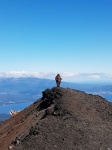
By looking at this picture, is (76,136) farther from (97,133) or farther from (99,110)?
(99,110)

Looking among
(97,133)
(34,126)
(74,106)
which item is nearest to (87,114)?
(74,106)

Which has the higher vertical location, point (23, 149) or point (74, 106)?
point (74, 106)

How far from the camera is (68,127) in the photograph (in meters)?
22.8

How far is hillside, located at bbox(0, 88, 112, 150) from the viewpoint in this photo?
2069 cm

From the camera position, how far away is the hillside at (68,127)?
20.7 metres

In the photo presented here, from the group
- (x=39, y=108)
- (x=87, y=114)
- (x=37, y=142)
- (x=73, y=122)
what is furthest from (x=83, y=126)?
(x=39, y=108)

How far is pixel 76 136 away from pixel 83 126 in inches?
69.7

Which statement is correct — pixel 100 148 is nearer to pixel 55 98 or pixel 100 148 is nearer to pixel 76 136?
pixel 76 136

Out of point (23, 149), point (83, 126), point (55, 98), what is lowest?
point (23, 149)

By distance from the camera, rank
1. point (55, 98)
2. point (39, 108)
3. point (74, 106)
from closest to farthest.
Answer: point (74, 106), point (55, 98), point (39, 108)

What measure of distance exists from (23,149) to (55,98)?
8.89 m

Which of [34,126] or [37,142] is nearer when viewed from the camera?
[37,142]

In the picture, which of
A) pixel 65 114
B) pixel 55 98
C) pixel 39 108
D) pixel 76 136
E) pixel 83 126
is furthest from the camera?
pixel 39 108

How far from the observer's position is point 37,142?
67.9 ft
